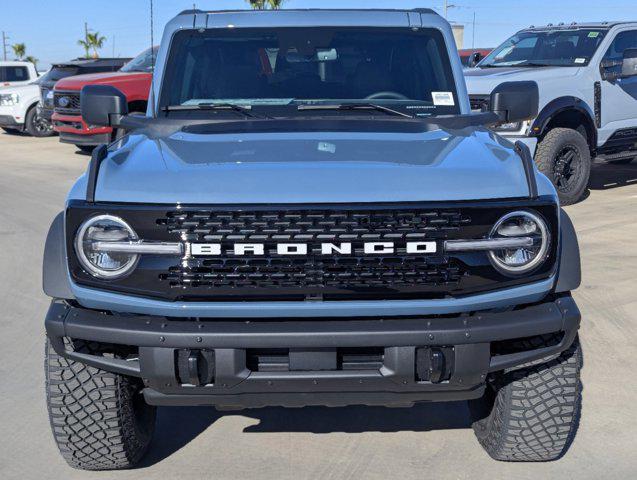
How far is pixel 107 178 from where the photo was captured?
329 cm

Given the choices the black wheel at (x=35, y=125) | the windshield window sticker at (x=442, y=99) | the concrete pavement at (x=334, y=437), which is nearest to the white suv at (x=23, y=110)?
the black wheel at (x=35, y=125)

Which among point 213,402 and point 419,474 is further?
point 419,474

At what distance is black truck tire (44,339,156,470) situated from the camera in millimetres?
3469

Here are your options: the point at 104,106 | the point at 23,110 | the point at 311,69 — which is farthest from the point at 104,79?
the point at 311,69

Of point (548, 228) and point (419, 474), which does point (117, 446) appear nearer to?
point (419, 474)

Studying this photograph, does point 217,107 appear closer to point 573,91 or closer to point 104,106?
point 104,106

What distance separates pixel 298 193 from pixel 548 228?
894mm

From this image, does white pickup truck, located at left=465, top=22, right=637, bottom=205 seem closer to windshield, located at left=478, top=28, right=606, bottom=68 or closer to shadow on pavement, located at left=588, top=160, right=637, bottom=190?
windshield, located at left=478, top=28, right=606, bottom=68

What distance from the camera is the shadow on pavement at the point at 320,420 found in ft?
13.8

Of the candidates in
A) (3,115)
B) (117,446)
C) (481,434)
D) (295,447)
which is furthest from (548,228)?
(3,115)

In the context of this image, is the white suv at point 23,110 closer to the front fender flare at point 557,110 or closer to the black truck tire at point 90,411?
the front fender flare at point 557,110

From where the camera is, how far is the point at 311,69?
15.2 feet

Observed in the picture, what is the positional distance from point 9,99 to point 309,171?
57.7 feet

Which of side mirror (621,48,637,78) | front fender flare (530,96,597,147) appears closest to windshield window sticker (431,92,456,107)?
front fender flare (530,96,597,147)
